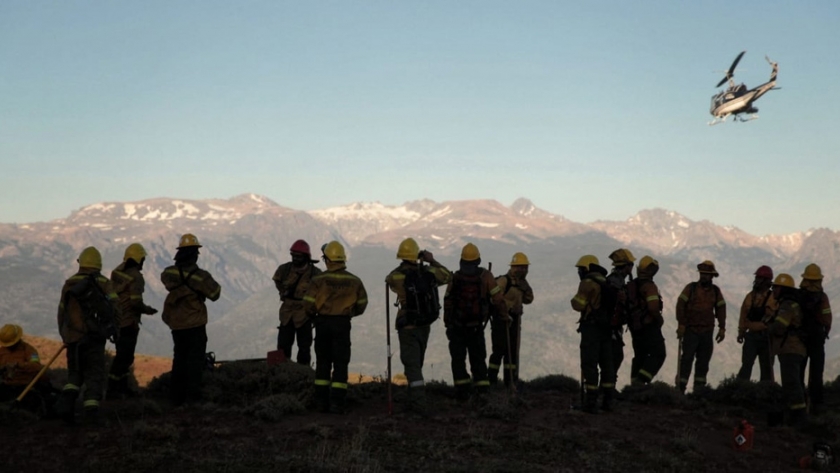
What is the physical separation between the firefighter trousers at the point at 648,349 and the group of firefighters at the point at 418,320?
0.09 ft

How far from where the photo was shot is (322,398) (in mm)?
13969

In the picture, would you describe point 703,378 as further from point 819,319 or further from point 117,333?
point 117,333

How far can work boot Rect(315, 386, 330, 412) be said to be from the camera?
45.8ft

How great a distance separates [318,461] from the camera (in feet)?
34.8

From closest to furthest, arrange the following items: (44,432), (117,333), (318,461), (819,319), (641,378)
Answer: (318,461) → (44,432) → (117,333) → (819,319) → (641,378)

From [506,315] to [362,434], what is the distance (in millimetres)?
4488

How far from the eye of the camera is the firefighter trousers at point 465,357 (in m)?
15.1

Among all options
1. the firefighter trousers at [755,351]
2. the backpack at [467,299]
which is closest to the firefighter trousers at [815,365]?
the firefighter trousers at [755,351]

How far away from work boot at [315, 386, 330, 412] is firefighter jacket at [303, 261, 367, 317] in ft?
4.04

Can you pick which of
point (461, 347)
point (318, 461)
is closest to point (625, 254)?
point (461, 347)

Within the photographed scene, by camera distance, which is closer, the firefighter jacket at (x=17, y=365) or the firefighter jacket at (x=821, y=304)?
the firefighter jacket at (x=17, y=365)

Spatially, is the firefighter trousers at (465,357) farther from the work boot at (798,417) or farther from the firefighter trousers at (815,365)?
the firefighter trousers at (815,365)

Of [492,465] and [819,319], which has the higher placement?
[819,319]

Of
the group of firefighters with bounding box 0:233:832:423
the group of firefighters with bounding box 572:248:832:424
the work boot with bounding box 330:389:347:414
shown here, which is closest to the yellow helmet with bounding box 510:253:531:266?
the group of firefighters with bounding box 0:233:832:423
